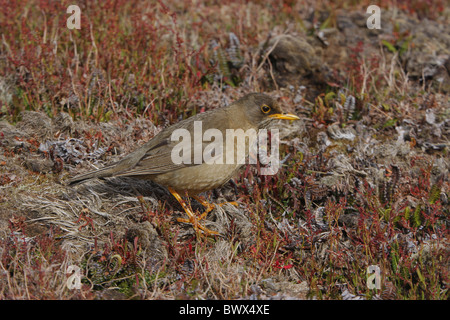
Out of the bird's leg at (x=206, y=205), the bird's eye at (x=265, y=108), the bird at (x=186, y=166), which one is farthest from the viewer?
the bird's eye at (x=265, y=108)

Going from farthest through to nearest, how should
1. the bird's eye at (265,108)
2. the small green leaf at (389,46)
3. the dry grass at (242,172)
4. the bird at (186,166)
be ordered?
the small green leaf at (389,46) < the bird's eye at (265,108) < the bird at (186,166) < the dry grass at (242,172)

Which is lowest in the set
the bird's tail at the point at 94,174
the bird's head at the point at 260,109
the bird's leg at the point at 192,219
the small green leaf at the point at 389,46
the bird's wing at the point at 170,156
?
the bird's leg at the point at 192,219

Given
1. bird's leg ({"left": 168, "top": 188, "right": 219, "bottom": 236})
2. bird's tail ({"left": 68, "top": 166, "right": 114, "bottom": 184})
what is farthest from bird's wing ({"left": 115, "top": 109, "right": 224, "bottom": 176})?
bird's leg ({"left": 168, "top": 188, "right": 219, "bottom": 236})

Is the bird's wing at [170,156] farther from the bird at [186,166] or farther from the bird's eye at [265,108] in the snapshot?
the bird's eye at [265,108]

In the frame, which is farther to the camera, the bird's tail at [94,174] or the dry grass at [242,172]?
the bird's tail at [94,174]

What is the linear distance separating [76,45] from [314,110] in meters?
4.13

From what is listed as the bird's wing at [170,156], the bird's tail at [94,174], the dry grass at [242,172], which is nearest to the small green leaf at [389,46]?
the dry grass at [242,172]

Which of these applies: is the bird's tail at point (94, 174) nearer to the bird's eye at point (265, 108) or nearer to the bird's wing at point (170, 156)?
the bird's wing at point (170, 156)

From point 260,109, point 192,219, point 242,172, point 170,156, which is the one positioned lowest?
point 192,219

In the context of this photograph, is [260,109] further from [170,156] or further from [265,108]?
[170,156]

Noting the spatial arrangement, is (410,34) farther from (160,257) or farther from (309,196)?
(160,257)

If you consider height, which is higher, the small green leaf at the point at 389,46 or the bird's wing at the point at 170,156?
the small green leaf at the point at 389,46

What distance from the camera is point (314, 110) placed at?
835cm

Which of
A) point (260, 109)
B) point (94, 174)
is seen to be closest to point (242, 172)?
point (260, 109)
